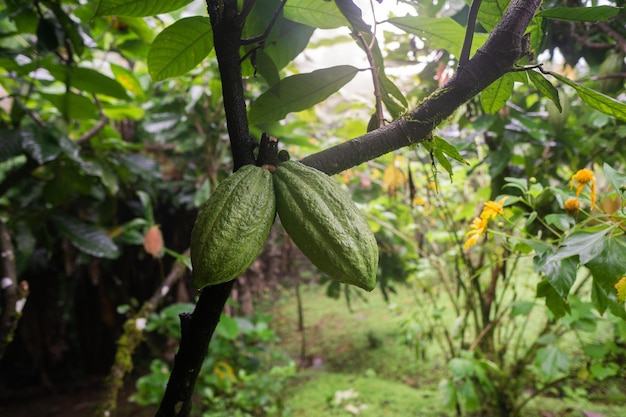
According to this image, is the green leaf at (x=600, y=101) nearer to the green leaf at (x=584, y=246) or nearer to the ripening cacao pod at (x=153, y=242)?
the green leaf at (x=584, y=246)

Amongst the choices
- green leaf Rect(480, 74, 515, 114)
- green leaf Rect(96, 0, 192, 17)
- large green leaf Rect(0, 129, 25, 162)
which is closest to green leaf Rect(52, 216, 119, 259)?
large green leaf Rect(0, 129, 25, 162)

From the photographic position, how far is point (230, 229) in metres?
0.33

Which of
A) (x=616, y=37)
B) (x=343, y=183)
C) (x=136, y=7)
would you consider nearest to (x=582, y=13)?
(x=136, y=7)

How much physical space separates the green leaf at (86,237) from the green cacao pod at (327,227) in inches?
48.9

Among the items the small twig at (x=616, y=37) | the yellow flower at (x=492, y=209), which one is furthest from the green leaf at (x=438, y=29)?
the small twig at (x=616, y=37)

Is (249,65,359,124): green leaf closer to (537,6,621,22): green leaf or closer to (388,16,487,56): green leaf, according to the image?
(388,16,487,56): green leaf

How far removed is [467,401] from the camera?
1360 millimetres

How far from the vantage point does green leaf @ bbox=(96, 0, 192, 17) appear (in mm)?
452

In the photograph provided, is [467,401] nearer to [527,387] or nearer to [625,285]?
[527,387]

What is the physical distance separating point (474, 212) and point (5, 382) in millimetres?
2950

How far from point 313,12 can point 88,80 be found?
2.49ft

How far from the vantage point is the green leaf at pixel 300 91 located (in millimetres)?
503

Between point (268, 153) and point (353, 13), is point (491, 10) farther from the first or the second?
point (268, 153)

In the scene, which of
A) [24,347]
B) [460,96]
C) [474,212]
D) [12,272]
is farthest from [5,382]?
[460,96]
